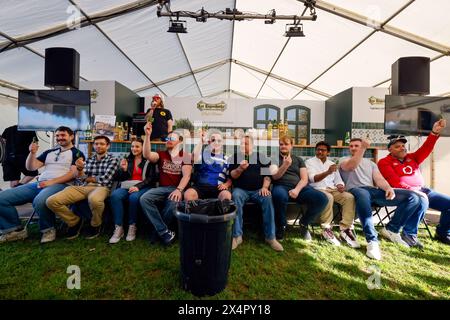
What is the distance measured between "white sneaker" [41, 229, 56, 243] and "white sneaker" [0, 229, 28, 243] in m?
0.32

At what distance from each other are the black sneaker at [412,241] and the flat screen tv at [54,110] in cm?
474

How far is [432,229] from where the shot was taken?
3.27 meters

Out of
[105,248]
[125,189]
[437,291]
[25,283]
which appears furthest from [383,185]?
[25,283]

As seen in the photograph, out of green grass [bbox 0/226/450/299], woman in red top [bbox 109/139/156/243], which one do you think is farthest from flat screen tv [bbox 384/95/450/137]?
woman in red top [bbox 109/139/156/243]

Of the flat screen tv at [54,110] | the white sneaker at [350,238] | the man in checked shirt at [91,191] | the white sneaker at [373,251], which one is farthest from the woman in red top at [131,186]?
the white sneaker at [373,251]

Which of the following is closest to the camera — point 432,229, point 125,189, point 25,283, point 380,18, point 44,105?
point 25,283

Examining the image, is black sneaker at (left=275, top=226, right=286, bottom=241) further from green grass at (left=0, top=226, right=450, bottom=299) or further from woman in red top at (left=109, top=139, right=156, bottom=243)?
woman in red top at (left=109, top=139, right=156, bottom=243)

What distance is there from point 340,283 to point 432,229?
2.56 m

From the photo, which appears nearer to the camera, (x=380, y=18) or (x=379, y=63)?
(x=380, y=18)

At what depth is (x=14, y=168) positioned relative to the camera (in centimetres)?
373

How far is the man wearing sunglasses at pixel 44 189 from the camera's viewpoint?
98.4 inches

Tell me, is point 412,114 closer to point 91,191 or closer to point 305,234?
point 305,234

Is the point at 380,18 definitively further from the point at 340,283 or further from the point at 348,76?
the point at 340,283
